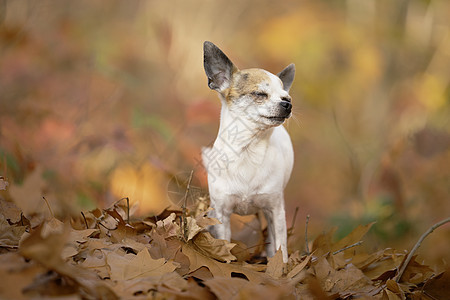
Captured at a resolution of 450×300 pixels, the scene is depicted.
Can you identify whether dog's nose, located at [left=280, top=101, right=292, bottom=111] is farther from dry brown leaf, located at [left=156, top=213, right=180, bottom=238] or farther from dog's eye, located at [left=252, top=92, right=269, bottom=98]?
dry brown leaf, located at [left=156, top=213, right=180, bottom=238]

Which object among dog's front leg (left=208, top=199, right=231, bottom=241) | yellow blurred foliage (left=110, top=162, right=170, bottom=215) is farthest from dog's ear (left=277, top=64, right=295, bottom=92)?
yellow blurred foliage (left=110, top=162, right=170, bottom=215)

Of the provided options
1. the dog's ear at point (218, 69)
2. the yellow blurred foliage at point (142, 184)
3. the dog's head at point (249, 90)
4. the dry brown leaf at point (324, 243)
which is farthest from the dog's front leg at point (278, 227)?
the yellow blurred foliage at point (142, 184)

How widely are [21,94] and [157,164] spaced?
262 centimetres

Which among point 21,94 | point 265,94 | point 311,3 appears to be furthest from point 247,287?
point 311,3

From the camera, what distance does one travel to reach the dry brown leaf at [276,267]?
5.86 feet

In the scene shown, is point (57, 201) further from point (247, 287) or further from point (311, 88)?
point (311, 88)

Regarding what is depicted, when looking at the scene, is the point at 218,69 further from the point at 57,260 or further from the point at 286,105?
the point at 57,260

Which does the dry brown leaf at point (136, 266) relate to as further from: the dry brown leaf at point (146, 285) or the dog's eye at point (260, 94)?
the dog's eye at point (260, 94)

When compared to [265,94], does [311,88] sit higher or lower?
lower

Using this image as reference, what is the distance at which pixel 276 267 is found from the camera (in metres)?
1.80

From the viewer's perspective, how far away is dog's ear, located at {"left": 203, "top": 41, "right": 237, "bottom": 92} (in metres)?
2.28

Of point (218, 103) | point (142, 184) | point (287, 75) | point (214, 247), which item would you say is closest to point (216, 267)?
point (214, 247)

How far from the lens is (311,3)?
9203mm

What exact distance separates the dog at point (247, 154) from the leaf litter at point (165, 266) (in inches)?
8.9
